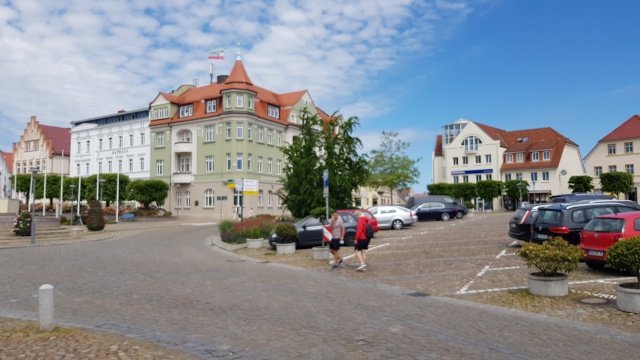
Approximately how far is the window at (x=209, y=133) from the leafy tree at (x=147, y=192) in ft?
23.6

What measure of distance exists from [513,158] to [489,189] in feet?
38.1

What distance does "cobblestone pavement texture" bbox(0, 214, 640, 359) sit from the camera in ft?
23.3

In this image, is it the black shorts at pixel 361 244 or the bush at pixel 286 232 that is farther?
the bush at pixel 286 232

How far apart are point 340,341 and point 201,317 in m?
2.79

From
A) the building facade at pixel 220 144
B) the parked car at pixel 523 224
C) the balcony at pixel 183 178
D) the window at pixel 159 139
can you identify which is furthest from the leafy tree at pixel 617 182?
the window at pixel 159 139

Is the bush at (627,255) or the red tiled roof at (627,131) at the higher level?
the red tiled roof at (627,131)

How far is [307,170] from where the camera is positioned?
1222 inches

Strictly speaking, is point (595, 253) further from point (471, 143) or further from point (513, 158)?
point (471, 143)

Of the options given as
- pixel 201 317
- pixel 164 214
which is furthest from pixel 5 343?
pixel 164 214

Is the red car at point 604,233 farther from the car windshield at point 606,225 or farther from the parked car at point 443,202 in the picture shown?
the parked car at point 443,202

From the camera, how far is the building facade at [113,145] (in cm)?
6588

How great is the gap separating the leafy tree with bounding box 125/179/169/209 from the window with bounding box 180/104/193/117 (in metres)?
9.18

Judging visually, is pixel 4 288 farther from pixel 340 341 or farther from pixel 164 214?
pixel 164 214

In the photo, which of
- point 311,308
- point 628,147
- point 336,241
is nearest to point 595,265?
point 336,241
